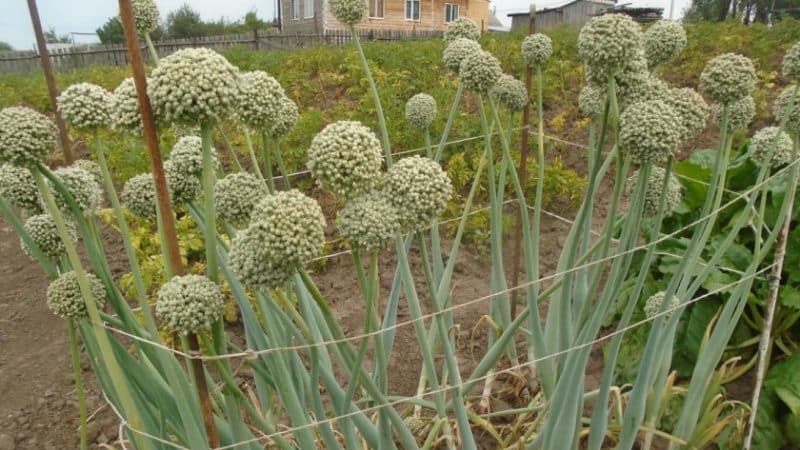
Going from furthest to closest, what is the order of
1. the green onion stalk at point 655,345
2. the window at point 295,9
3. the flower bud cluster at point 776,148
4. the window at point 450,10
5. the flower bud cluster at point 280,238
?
1. the window at point 295,9
2. the window at point 450,10
3. the flower bud cluster at point 776,148
4. the green onion stalk at point 655,345
5. the flower bud cluster at point 280,238

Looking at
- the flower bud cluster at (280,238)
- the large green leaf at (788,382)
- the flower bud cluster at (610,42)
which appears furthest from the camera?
the large green leaf at (788,382)

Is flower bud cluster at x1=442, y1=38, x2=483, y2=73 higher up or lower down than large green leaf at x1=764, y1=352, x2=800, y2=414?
higher up

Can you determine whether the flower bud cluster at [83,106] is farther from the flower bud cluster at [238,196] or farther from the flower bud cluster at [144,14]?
the flower bud cluster at [144,14]

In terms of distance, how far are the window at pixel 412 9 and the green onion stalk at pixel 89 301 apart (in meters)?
21.7

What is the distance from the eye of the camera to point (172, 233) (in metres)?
1.02

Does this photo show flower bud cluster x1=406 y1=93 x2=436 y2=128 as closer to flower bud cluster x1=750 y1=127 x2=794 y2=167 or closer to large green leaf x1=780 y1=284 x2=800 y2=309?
flower bud cluster x1=750 y1=127 x2=794 y2=167

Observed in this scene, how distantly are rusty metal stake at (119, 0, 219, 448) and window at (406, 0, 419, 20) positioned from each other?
21587 mm

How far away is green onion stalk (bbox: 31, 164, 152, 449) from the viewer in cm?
93

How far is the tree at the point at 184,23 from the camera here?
28984 millimetres

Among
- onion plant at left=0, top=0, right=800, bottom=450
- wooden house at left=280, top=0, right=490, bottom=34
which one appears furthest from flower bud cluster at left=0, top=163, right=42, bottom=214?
wooden house at left=280, top=0, right=490, bottom=34

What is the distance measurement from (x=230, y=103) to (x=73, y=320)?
598 millimetres

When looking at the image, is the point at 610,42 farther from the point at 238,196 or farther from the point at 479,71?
the point at 238,196

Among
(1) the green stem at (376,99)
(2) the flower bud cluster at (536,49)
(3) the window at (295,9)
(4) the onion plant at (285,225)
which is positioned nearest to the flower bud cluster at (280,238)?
(4) the onion plant at (285,225)

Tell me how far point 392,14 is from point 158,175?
21.2m
